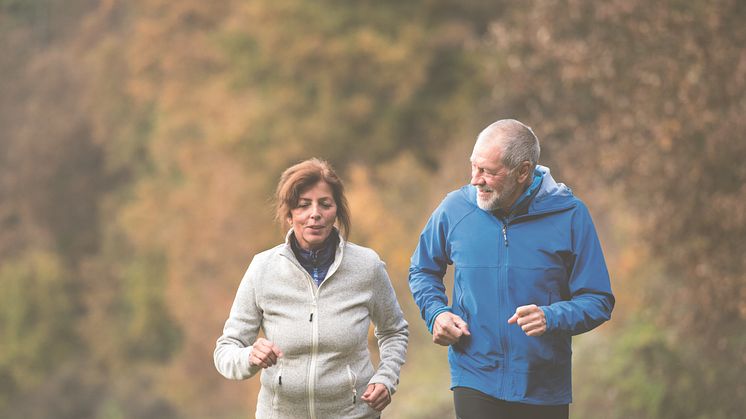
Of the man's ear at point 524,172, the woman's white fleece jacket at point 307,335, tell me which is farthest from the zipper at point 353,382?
the man's ear at point 524,172

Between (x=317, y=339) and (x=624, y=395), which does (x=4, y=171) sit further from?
(x=317, y=339)

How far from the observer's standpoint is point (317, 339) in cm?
501

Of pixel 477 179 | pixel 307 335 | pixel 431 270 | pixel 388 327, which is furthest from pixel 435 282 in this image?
pixel 307 335

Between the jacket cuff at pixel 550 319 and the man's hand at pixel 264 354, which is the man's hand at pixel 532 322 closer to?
the jacket cuff at pixel 550 319

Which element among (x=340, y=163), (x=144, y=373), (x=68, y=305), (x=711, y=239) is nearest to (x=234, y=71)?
(x=340, y=163)

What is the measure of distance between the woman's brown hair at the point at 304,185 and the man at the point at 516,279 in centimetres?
52

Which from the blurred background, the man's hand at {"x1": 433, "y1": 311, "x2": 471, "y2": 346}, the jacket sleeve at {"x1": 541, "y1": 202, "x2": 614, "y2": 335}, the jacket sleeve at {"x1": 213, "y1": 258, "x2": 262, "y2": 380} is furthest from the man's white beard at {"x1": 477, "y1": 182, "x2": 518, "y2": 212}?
the blurred background

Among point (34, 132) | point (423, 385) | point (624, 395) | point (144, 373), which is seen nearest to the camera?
point (624, 395)

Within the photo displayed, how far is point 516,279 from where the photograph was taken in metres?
4.97

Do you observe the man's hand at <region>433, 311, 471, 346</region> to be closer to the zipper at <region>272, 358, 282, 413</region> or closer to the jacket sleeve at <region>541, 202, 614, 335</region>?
the jacket sleeve at <region>541, 202, 614, 335</region>

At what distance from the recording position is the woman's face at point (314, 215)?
200 inches

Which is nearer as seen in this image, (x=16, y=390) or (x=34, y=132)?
(x=16, y=390)

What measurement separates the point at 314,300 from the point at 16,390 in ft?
140

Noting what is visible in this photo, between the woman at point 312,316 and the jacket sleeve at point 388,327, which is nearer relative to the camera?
the woman at point 312,316
